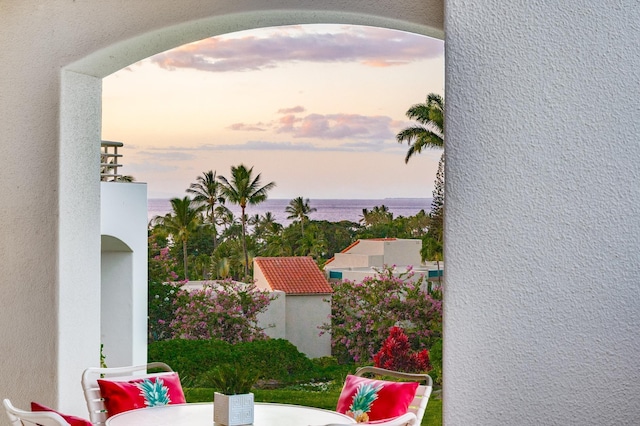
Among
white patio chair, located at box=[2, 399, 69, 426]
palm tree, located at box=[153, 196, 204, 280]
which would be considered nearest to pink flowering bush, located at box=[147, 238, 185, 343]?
palm tree, located at box=[153, 196, 204, 280]

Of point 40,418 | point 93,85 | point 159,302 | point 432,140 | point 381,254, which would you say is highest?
point 432,140

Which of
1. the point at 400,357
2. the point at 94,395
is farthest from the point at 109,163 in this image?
the point at 400,357

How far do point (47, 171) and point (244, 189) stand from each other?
56.0 ft

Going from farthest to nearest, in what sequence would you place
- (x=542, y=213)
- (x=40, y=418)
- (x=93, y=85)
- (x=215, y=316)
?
(x=215, y=316) → (x=93, y=85) → (x=542, y=213) → (x=40, y=418)

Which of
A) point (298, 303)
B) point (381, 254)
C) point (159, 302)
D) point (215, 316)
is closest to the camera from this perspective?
point (215, 316)

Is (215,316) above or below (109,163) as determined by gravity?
below

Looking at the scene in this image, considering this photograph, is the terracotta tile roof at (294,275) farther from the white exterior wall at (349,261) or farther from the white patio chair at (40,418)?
the white patio chair at (40,418)

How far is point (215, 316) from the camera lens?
52.9 feet

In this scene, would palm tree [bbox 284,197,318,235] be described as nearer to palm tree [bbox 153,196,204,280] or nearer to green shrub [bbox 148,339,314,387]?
palm tree [bbox 153,196,204,280]

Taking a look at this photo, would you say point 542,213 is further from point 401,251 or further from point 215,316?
point 401,251

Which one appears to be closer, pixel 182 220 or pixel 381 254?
pixel 381 254

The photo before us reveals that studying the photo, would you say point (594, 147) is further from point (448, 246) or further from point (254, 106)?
point (254, 106)

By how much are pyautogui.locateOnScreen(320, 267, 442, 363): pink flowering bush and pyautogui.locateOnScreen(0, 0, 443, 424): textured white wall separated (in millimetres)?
11405

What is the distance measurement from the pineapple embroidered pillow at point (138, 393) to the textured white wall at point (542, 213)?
5.22ft
